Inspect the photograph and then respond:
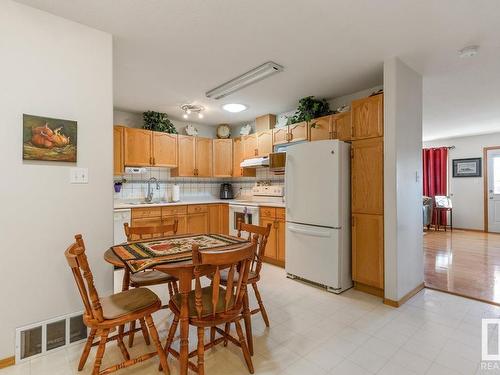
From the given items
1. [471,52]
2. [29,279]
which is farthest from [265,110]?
[29,279]

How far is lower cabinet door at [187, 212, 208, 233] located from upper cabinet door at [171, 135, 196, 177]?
792 millimetres

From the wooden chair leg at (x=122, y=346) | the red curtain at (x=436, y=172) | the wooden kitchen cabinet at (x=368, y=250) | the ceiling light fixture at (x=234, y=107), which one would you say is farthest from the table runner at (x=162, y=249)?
the red curtain at (x=436, y=172)

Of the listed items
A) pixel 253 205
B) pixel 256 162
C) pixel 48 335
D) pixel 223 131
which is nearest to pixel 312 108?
pixel 256 162

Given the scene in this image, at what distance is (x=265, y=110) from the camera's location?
4.46 metres

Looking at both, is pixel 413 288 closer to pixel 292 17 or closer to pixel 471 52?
pixel 471 52

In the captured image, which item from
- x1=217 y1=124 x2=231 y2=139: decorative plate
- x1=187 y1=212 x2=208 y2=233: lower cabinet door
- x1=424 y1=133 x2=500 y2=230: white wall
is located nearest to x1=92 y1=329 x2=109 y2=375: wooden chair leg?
x1=187 y1=212 x2=208 y2=233: lower cabinet door

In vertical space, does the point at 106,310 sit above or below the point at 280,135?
below

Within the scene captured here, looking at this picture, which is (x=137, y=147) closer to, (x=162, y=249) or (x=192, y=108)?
(x=192, y=108)

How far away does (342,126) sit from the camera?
334 centimetres

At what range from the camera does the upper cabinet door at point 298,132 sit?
3.86 meters

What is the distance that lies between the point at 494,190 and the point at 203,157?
6.90 meters

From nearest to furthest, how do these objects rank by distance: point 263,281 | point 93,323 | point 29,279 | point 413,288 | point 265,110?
1. point 93,323
2. point 29,279
3. point 413,288
4. point 263,281
5. point 265,110

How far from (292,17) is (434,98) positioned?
303 centimetres

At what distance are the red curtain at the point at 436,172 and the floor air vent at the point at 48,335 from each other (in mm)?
7903
